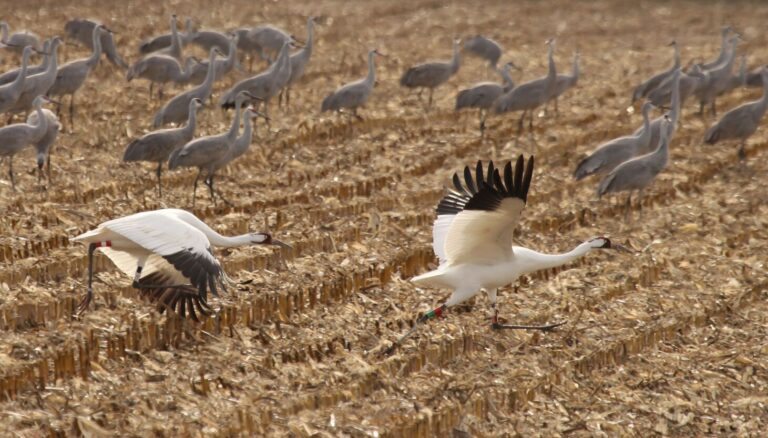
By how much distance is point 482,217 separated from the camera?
22.9 ft

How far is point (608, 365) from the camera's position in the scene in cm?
713

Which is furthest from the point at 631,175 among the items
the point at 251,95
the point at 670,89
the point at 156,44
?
the point at 156,44

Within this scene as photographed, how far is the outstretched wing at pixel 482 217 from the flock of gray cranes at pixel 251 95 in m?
3.65

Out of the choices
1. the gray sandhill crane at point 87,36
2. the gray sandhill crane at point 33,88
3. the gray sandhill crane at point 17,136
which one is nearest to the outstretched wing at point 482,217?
the gray sandhill crane at point 17,136

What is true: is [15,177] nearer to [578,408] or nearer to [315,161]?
[315,161]

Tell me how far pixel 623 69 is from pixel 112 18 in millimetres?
9046

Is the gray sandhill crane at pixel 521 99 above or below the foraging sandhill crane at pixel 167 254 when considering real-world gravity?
above

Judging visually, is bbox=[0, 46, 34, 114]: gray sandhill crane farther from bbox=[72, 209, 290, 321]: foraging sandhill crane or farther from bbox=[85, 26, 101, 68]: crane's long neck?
bbox=[72, 209, 290, 321]: foraging sandhill crane

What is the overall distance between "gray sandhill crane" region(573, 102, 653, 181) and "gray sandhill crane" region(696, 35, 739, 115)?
14.4ft

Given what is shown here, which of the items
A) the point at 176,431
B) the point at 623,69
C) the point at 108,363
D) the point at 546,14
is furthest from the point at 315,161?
the point at 546,14

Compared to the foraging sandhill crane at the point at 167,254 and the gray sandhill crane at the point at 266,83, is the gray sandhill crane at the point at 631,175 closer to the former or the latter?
the foraging sandhill crane at the point at 167,254

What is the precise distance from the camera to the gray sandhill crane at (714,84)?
1673cm

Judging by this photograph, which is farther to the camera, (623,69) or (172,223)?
(623,69)

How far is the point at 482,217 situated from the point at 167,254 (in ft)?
5.75
